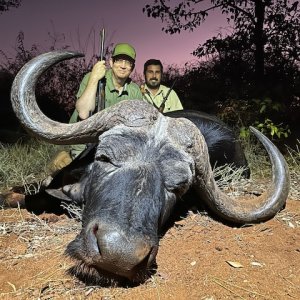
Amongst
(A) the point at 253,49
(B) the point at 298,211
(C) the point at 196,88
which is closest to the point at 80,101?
(B) the point at 298,211

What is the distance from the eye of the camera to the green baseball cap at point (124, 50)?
562cm

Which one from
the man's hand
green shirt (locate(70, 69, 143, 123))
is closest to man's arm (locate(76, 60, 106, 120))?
the man's hand

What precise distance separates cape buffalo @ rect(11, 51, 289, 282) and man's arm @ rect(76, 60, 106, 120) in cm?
127

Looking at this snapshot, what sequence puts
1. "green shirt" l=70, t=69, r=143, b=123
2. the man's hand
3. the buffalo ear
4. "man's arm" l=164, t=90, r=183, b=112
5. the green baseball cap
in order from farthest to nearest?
"man's arm" l=164, t=90, r=183, b=112 < the green baseball cap < "green shirt" l=70, t=69, r=143, b=123 < the man's hand < the buffalo ear

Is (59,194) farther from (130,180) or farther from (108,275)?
(108,275)

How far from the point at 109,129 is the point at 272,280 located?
1.54m

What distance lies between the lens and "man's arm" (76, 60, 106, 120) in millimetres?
4803

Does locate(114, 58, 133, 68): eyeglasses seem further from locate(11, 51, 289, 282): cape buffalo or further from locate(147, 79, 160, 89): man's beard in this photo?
locate(11, 51, 289, 282): cape buffalo

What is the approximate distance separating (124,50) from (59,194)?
2.51 meters

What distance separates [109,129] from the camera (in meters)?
3.27

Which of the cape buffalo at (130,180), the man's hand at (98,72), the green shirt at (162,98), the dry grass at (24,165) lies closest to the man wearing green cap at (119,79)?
the man's hand at (98,72)

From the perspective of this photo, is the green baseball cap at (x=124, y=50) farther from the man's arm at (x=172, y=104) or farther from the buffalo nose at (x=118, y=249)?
the buffalo nose at (x=118, y=249)

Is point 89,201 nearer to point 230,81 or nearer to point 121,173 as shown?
point 121,173

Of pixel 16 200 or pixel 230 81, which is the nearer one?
pixel 16 200
